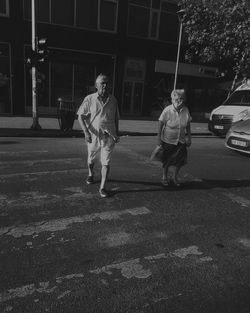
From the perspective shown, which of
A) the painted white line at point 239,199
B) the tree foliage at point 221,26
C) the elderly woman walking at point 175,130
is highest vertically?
the tree foliage at point 221,26

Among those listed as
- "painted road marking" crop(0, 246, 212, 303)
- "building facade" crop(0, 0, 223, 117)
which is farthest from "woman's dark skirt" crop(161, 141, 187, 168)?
"building facade" crop(0, 0, 223, 117)

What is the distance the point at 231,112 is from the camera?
14117mm

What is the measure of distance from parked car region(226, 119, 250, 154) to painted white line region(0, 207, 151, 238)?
5.20m

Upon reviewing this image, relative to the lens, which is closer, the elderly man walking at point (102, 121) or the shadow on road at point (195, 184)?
the elderly man walking at point (102, 121)

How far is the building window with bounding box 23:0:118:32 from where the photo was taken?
1961 centimetres

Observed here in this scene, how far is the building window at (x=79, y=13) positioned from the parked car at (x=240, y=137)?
13898mm

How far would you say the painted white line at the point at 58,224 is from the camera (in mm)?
4320

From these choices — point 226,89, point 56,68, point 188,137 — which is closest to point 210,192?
point 188,137

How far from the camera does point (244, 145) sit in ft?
31.1

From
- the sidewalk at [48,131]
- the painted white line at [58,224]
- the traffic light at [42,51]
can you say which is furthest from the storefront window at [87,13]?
the painted white line at [58,224]

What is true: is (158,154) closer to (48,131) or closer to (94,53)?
(48,131)

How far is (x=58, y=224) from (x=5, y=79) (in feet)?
55.2

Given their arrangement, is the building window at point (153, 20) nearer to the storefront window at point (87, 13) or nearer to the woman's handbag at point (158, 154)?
the storefront window at point (87, 13)

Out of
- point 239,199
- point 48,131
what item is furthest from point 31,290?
point 48,131
